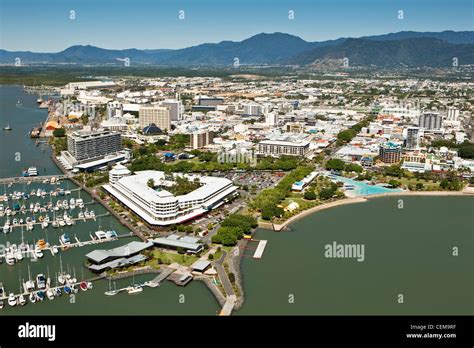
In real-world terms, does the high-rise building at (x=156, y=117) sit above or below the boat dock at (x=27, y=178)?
above

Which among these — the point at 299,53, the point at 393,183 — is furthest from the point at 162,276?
the point at 299,53

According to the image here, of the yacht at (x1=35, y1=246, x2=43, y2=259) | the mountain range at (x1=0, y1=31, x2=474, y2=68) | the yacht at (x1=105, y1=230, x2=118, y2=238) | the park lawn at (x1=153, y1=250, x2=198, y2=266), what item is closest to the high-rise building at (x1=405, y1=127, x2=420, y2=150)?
Result: the park lawn at (x1=153, y1=250, x2=198, y2=266)

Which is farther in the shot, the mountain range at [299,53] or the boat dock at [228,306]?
the mountain range at [299,53]

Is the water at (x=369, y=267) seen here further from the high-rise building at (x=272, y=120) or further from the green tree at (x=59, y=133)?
the green tree at (x=59, y=133)

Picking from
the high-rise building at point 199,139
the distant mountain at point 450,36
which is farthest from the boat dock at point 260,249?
the distant mountain at point 450,36

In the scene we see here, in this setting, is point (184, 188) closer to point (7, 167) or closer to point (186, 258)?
point (186, 258)

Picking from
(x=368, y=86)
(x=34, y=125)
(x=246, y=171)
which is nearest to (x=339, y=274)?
(x=246, y=171)

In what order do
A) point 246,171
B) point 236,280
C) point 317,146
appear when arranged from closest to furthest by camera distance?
point 236,280 < point 246,171 < point 317,146
